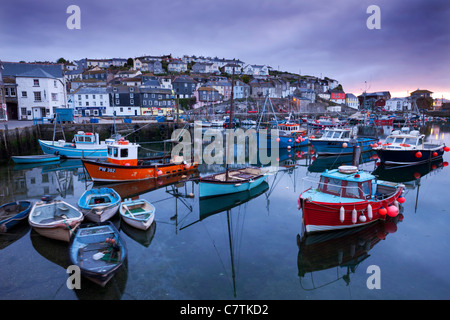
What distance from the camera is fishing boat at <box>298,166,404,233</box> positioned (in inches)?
411

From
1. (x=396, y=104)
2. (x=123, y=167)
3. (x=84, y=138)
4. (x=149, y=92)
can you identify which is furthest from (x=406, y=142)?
(x=396, y=104)

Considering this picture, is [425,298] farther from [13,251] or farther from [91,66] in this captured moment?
[91,66]

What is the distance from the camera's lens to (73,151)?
25.9m

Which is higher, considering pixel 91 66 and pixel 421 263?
pixel 91 66

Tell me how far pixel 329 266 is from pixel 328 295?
1.60m

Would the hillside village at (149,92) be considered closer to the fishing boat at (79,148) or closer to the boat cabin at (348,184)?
the boat cabin at (348,184)

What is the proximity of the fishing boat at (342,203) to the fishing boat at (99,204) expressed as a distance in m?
7.76

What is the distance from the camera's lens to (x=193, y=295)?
294 inches

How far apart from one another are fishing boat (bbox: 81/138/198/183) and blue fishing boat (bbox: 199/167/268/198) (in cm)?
480

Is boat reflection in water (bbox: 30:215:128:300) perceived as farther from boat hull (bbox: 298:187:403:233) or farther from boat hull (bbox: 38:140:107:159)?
boat hull (bbox: 38:140:107:159)

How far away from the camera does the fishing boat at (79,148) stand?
84.4ft

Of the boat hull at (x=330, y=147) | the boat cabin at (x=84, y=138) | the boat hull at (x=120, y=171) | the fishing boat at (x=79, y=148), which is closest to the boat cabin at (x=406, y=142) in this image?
the boat hull at (x=330, y=147)

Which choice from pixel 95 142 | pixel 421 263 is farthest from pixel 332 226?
pixel 95 142

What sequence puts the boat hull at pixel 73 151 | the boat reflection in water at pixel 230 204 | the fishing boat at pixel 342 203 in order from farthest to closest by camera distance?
the boat hull at pixel 73 151, the boat reflection in water at pixel 230 204, the fishing boat at pixel 342 203
